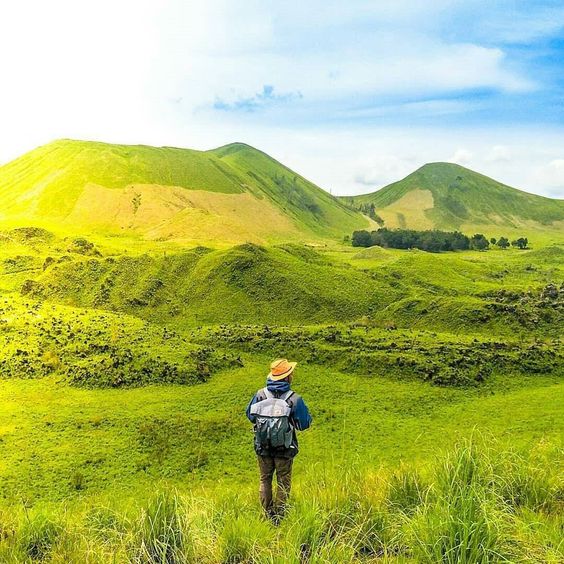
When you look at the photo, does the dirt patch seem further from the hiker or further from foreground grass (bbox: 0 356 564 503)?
the hiker

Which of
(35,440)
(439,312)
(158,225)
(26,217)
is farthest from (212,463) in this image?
(26,217)

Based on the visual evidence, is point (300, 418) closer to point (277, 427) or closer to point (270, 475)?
point (277, 427)

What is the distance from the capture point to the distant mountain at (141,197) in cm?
12088

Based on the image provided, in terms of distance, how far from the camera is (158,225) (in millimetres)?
122125

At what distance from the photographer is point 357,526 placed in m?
7.08

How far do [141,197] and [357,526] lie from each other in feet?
472

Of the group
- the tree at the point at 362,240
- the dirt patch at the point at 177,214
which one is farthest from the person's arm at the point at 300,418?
the tree at the point at 362,240

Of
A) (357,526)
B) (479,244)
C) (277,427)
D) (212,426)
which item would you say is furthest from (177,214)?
(357,526)

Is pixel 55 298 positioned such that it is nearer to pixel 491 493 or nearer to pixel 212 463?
pixel 212 463

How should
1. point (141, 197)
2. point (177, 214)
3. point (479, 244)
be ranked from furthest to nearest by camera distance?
point (141, 197), point (479, 244), point (177, 214)

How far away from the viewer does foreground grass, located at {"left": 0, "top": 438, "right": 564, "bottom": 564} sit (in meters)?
6.00

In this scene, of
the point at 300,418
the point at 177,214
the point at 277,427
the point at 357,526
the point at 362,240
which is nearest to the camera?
the point at 357,526

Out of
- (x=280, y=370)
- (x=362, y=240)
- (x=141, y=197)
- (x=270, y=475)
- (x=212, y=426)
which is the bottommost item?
(x=212, y=426)

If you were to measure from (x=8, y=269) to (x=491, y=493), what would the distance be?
75097 mm
